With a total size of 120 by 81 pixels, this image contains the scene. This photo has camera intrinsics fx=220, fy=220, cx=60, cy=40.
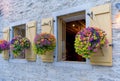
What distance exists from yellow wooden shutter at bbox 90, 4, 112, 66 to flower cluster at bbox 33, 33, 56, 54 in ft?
3.39

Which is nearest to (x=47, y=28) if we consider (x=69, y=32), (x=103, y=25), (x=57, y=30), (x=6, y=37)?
(x=57, y=30)

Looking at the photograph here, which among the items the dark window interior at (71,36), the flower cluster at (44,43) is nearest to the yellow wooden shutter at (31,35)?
the flower cluster at (44,43)

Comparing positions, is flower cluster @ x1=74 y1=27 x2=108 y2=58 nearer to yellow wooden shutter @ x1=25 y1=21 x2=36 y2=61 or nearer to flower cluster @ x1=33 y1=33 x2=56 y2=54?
flower cluster @ x1=33 y1=33 x2=56 y2=54

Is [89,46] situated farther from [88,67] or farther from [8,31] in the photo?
[8,31]

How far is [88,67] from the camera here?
423 centimetres

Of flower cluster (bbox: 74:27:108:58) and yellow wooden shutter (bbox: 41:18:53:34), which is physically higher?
yellow wooden shutter (bbox: 41:18:53:34)

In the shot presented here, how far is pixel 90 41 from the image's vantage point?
366 cm

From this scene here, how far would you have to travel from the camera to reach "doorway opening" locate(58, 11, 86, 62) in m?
4.66

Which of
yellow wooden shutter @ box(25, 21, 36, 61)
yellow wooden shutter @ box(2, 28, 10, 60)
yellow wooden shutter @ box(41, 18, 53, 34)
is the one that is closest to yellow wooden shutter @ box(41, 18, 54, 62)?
yellow wooden shutter @ box(41, 18, 53, 34)

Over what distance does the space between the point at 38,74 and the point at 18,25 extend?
5.79ft

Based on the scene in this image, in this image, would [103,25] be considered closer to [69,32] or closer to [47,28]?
[69,32]

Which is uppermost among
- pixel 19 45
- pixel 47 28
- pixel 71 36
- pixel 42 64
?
pixel 47 28

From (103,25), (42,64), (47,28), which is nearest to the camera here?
(103,25)

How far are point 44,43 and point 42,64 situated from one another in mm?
964
